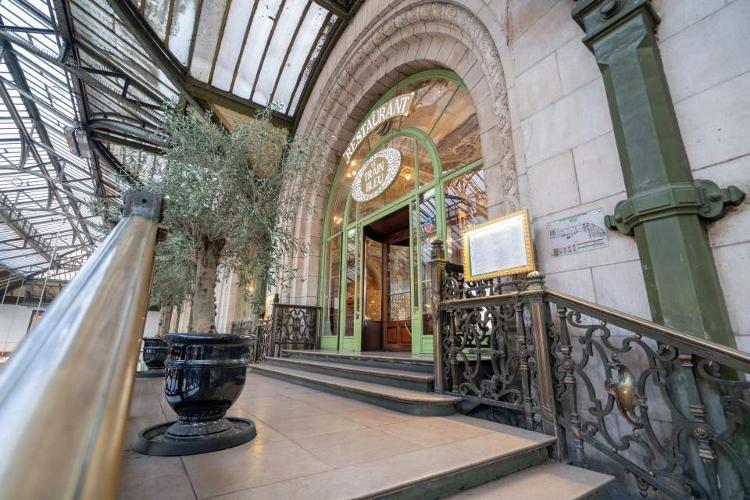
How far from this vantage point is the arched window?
16.6 feet

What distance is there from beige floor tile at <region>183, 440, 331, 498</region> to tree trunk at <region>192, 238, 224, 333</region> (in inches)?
36.4

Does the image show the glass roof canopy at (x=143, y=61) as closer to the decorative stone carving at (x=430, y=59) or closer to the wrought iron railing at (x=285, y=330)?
the decorative stone carving at (x=430, y=59)

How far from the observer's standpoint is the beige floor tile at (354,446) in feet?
6.00

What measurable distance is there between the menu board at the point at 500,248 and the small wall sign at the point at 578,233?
8.4 inches

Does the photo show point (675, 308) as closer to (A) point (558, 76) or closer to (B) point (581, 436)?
(B) point (581, 436)

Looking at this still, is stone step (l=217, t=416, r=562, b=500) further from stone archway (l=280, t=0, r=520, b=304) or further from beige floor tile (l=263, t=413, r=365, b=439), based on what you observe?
stone archway (l=280, t=0, r=520, b=304)

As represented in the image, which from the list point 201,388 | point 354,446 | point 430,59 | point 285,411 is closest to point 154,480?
point 201,388

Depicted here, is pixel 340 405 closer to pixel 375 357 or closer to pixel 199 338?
pixel 375 357

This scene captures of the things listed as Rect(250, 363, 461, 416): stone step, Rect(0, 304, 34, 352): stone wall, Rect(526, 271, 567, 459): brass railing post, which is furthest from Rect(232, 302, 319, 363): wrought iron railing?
Rect(0, 304, 34, 352): stone wall

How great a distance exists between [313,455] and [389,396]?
1.21 m

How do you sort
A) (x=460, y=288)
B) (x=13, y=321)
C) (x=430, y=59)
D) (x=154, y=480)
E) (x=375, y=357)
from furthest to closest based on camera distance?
(x=13, y=321), (x=430, y=59), (x=375, y=357), (x=460, y=288), (x=154, y=480)

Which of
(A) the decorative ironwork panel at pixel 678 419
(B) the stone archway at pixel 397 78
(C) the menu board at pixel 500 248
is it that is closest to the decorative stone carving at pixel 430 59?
(B) the stone archway at pixel 397 78

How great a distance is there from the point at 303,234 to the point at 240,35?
15.7 feet

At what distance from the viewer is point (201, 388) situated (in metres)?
2.06
